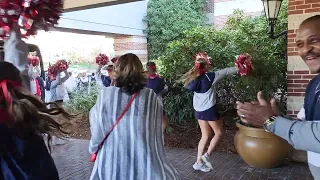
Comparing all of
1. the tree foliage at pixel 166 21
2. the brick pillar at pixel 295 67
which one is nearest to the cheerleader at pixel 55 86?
the brick pillar at pixel 295 67

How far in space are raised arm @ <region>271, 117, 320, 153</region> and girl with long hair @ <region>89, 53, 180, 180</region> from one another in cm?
143

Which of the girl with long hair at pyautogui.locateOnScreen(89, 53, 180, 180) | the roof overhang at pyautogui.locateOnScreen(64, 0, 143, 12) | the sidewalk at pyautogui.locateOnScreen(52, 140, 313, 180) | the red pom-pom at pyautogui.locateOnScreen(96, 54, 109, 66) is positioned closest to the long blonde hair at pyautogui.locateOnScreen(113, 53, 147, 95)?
the girl with long hair at pyautogui.locateOnScreen(89, 53, 180, 180)

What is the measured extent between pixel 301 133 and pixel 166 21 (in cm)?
1547

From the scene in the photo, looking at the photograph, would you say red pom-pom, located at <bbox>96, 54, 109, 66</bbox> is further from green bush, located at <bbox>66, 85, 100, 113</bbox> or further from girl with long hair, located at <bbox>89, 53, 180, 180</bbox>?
girl with long hair, located at <bbox>89, 53, 180, 180</bbox>

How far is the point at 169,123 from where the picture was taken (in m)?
8.27

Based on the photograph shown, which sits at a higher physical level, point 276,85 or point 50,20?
point 50,20

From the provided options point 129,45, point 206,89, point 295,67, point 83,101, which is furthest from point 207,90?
point 129,45

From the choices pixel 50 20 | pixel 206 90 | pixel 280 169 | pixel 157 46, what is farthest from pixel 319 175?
pixel 157 46

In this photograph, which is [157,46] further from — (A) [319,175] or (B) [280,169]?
(A) [319,175]

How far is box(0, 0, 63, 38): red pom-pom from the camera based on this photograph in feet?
5.86

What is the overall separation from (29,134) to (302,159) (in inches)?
208

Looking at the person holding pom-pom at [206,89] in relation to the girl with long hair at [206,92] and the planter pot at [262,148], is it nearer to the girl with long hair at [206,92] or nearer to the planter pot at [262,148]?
the girl with long hair at [206,92]

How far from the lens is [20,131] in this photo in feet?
5.32

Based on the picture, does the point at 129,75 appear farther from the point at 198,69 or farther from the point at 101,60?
the point at 101,60
